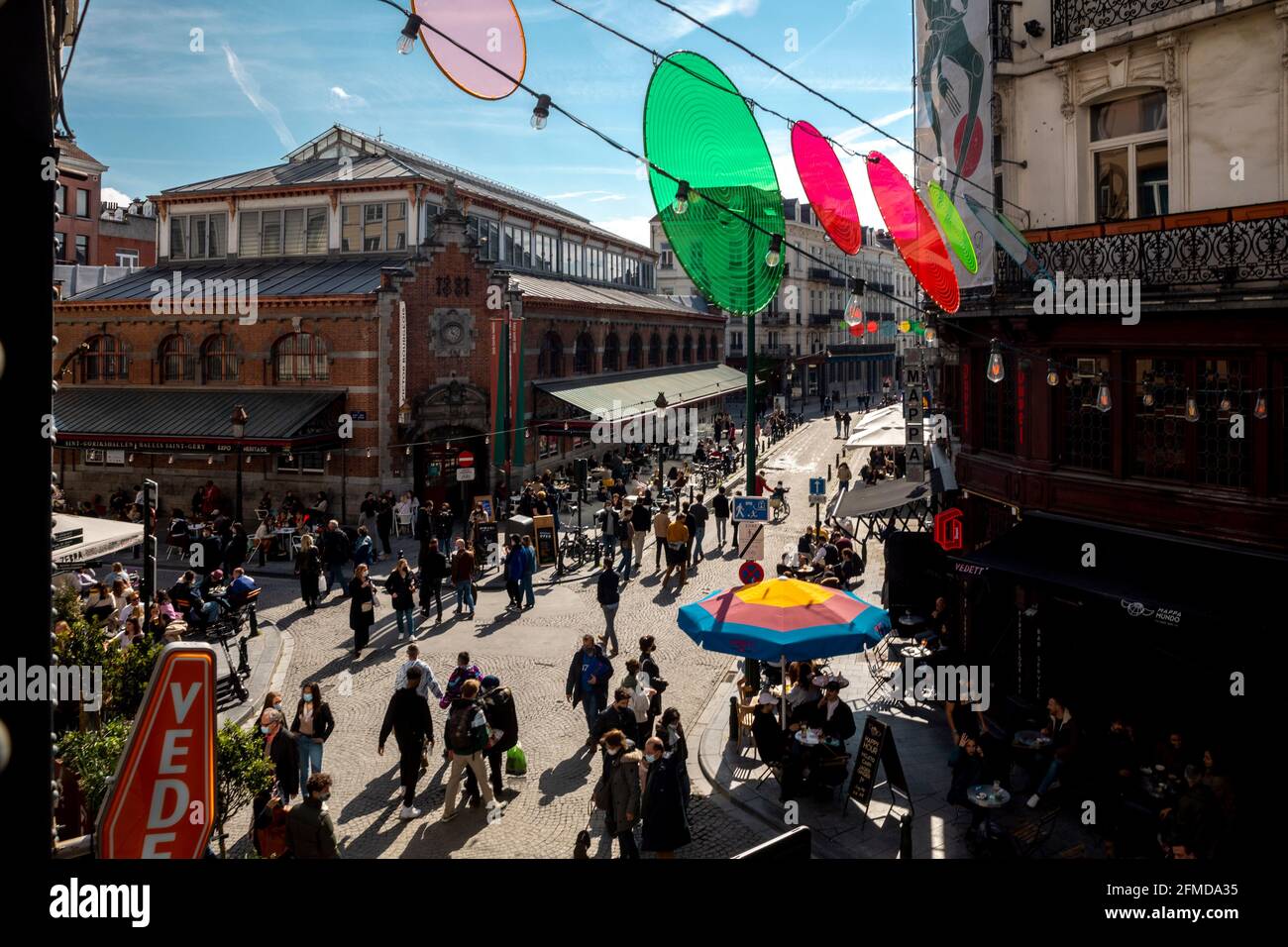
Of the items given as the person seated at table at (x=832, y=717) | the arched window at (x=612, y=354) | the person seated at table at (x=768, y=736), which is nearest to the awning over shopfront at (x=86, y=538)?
the person seated at table at (x=768, y=736)

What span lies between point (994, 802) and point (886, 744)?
125 centimetres

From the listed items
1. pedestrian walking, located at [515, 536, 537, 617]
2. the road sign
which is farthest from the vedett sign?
pedestrian walking, located at [515, 536, 537, 617]

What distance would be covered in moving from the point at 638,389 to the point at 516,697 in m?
28.8

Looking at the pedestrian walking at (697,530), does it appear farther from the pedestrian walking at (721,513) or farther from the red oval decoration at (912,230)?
the red oval decoration at (912,230)

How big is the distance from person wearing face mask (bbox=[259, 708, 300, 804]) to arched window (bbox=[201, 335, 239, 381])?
2430cm

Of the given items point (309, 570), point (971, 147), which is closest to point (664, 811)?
point (971, 147)

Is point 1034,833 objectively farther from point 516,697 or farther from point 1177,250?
point 516,697

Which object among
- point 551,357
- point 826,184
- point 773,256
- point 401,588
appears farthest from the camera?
point 551,357

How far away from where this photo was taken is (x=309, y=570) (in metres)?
19.0

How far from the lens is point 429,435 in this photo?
30.3m

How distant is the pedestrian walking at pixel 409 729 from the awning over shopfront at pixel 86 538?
5884 millimetres

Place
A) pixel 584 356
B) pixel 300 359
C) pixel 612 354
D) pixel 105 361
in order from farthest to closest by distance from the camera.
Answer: pixel 612 354, pixel 584 356, pixel 105 361, pixel 300 359
